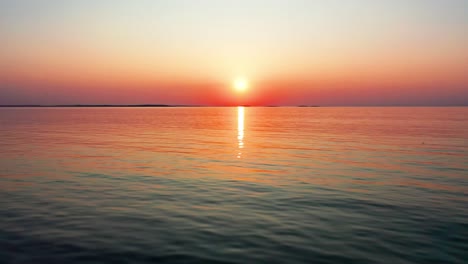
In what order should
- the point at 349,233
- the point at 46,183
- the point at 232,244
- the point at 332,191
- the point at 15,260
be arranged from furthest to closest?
the point at 46,183, the point at 332,191, the point at 349,233, the point at 232,244, the point at 15,260

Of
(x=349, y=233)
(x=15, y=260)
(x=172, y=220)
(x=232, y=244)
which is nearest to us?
(x=15, y=260)

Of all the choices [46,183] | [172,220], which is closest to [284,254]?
[172,220]

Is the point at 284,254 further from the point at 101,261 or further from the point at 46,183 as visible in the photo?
the point at 46,183

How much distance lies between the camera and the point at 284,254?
12.5 m

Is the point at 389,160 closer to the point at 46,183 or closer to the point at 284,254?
the point at 284,254

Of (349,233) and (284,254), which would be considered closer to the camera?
(284,254)

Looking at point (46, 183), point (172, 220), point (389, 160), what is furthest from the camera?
point (389, 160)

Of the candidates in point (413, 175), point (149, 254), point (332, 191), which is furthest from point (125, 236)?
point (413, 175)

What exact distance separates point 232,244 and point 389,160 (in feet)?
83.9

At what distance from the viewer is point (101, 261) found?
11.8m

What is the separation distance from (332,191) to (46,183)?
17304 millimetres

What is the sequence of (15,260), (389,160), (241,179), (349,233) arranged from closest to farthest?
(15,260) < (349,233) < (241,179) < (389,160)

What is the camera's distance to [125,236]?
45.9 feet

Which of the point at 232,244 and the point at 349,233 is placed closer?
the point at 232,244
